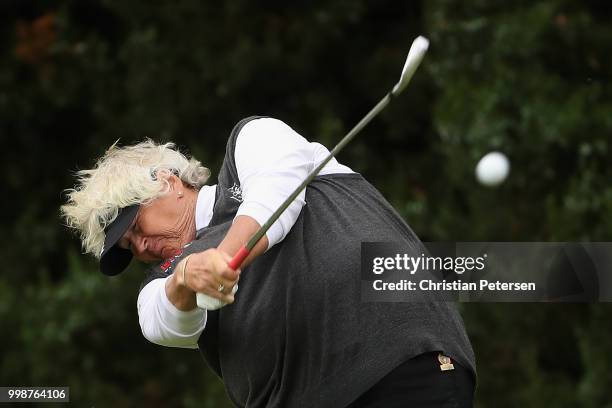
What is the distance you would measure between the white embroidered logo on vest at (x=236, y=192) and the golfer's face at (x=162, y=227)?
0.12m

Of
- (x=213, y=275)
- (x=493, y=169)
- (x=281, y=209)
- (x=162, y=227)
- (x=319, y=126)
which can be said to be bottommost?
(x=213, y=275)

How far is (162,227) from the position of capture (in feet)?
7.96

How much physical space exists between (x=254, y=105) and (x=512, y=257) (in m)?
3.36

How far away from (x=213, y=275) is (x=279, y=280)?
22 centimetres

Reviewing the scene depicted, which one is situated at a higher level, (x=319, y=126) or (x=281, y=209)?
(x=319, y=126)

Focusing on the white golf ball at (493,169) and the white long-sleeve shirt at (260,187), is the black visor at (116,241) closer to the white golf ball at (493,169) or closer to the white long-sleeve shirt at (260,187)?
the white long-sleeve shirt at (260,187)

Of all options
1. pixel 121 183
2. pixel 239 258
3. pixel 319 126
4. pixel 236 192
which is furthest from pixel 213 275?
pixel 319 126

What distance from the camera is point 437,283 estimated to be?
232 cm

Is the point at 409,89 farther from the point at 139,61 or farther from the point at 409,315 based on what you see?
the point at 409,315

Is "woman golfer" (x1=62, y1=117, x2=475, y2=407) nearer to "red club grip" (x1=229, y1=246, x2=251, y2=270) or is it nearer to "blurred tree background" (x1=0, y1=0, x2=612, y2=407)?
"red club grip" (x1=229, y1=246, x2=251, y2=270)

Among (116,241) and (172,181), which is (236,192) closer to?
(172,181)

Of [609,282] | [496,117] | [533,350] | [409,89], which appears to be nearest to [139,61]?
[409,89]

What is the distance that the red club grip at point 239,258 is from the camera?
2082 mm

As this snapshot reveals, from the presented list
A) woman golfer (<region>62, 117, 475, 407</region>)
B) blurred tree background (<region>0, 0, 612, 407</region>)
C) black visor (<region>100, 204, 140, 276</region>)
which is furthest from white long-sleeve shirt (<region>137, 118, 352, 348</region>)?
blurred tree background (<region>0, 0, 612, 407</region>)
